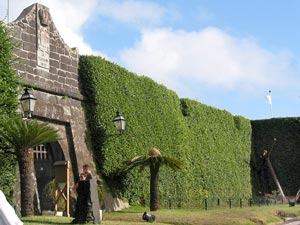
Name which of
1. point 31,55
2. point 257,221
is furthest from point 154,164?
point 31,55

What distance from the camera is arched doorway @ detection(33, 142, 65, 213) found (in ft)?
56.7

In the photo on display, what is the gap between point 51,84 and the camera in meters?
17.3

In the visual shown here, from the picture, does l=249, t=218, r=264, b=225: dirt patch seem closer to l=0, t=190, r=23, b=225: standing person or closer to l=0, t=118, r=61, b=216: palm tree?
l=0, t=118, r=61, b=216: palm tree

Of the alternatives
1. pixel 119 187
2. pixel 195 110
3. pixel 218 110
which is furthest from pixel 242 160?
pixel 119 187

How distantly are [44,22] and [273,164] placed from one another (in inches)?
859

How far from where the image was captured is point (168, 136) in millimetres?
23094

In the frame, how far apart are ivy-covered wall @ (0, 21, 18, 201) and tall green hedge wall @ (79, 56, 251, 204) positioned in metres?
4.28

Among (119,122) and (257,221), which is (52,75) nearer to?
(119,122)

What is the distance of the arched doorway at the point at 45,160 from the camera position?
56.7 ft

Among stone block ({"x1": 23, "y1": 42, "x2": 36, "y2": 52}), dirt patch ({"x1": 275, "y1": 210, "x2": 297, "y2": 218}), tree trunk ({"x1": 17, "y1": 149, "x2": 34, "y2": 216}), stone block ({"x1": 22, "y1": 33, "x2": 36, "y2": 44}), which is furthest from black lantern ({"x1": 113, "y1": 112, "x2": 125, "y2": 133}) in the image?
dirt patch ({"x1": 275, "y1": 210, "x2": 297, "y2": 218})

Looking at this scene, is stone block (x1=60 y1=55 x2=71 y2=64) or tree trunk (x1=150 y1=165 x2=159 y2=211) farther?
tree trunk (x1=150 y1=165 x2=159 y2=211)

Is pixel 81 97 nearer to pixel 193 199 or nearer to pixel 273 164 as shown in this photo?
pixel 193 199

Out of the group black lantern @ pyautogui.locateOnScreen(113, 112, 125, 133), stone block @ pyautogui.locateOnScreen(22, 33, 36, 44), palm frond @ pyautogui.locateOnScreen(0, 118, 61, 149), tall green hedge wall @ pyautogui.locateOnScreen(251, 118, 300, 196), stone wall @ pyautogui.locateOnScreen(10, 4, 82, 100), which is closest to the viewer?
palm frond @ pyautogui.locateOnScreen(0, 118, 61, 149)

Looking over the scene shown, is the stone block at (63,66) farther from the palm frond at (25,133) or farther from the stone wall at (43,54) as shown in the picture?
the palm frond at (25,133)
